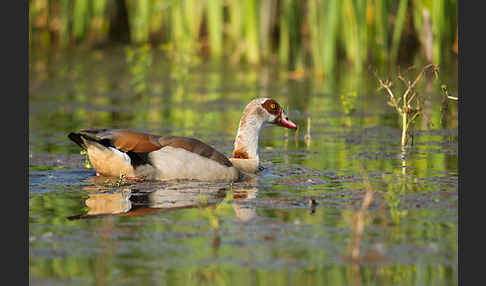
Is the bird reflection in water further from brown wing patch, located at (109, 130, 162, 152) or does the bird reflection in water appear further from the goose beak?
the goose beak

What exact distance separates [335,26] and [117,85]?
435 centimetres

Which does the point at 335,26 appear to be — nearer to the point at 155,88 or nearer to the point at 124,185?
the point at 155,88

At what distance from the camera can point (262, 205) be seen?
7918 mm

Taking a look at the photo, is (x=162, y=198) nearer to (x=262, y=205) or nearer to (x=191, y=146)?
(x=262, y=205)

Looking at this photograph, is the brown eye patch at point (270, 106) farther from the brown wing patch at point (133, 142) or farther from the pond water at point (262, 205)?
the brown wing patch at point (133, 142)

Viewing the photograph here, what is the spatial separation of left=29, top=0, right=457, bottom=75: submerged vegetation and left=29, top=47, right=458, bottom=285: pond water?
1688 mm

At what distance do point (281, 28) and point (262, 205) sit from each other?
1089 cm

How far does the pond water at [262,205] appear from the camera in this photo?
6008 mm

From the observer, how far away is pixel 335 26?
1628 centimetres

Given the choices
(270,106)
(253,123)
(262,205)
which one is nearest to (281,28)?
(270,106)

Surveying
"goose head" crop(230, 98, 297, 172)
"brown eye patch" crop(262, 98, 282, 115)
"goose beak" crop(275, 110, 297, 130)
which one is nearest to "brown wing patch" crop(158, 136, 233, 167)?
"goose head" crop(230, 98, 297, 172)

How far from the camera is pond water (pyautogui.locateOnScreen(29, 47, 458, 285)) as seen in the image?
6008mm

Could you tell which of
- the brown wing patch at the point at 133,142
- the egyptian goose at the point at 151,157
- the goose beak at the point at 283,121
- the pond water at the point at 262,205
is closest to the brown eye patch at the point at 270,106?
the goose beak at the point at 283,121

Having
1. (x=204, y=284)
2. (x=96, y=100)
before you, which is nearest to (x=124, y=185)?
(x=204, y=284)
